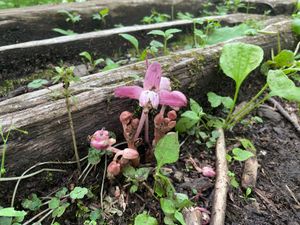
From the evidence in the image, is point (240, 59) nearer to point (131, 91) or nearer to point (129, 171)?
point (131, 91)

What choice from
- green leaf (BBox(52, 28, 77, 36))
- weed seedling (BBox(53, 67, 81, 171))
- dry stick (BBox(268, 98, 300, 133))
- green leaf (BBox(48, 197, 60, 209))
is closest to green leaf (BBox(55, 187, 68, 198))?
green leaf (BBox(48, 197, 60, 209))

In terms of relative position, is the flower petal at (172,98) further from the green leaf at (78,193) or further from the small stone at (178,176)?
the green leaf at (78,193)

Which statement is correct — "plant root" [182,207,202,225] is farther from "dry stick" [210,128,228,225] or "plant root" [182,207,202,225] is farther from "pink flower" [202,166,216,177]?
"pink flower" [202,166,216,177]

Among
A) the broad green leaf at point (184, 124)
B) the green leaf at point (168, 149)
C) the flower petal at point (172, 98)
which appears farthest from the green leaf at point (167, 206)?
the broad green leaf at point (184, 124)

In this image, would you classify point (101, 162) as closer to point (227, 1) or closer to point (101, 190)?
point (101, 190)

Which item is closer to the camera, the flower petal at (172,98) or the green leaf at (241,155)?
the flower petal at (172,98)

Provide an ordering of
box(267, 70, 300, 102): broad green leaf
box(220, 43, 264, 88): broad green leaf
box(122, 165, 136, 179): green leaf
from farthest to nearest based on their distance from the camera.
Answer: box(220, 43, 264, 88): broad green leaf
box(267, 70, 300, 102): broad green leaf
box(122, 165, 136, 179): green leaf

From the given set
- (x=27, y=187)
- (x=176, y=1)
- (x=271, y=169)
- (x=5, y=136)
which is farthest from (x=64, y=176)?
(x=176, y=1)
